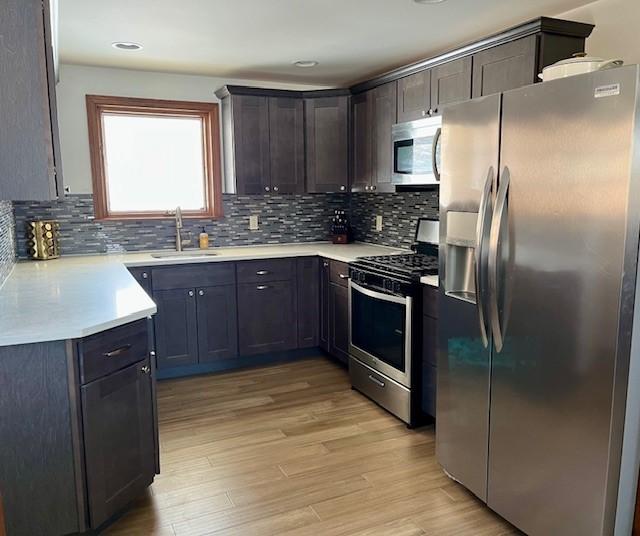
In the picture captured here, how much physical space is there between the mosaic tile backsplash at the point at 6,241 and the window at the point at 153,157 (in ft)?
2.23

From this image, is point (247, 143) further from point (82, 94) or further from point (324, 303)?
point (324, 303)

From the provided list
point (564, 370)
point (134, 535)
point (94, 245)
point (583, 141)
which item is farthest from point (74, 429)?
point (94, 245)

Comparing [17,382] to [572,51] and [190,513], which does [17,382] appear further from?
[572,51]

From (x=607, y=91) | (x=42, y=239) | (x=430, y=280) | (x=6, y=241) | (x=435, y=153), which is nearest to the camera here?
(x=607, y=91)

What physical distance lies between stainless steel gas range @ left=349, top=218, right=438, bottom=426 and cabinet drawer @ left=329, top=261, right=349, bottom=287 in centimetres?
24

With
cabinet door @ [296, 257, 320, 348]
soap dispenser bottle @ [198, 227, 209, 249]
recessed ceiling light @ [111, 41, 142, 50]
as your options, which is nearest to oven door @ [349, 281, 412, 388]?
cabinet door @ [296, 257, 320, 348]

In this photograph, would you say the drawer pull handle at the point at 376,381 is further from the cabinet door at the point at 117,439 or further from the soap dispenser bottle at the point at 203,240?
the soap dispenser bottle at the point at 203,240

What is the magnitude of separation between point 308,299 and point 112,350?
2318 millimetres

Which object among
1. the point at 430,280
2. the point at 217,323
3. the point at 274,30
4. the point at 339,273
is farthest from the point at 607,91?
the point at 217,323

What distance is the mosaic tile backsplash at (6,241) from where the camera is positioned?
2.98m

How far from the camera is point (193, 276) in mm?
3889

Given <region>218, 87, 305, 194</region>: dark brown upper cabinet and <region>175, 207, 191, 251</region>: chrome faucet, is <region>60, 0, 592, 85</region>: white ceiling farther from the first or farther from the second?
<region>175, 207, 191, 251</region>: chrome faucet

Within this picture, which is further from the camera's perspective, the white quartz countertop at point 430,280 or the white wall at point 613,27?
the white quartz countertop at point 430,280

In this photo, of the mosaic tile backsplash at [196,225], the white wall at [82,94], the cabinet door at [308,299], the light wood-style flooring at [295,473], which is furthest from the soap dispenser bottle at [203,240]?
the light wood-style flooring at [295,473]
